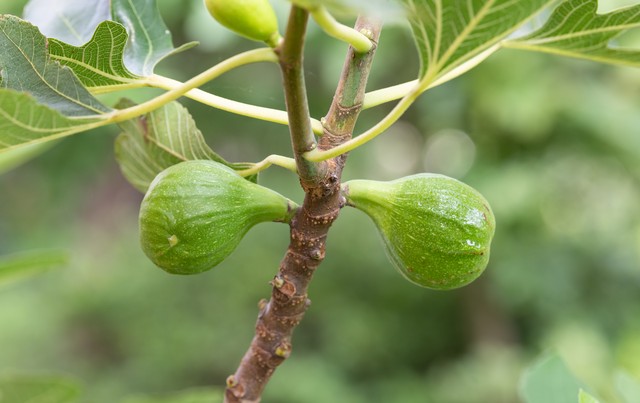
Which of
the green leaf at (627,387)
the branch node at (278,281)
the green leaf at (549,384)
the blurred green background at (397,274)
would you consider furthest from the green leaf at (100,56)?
the blurred green background at (397,274)

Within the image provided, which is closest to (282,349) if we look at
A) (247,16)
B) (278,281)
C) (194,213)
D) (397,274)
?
(278,281)

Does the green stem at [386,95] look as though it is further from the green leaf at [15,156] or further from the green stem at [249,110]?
the green leaf at [15,156]

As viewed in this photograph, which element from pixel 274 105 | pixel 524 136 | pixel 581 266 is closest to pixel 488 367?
pixel 581 266

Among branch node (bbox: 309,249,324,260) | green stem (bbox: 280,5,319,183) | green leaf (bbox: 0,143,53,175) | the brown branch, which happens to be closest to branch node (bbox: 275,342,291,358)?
the brown branch

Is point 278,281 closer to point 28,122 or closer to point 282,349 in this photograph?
point 282,349

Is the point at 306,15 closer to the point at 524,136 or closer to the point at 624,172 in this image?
the point at 524,136

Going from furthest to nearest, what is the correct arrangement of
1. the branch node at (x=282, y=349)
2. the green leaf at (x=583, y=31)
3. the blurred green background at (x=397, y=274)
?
the blurred green background at (x=397, y=274)
the branch node at (x=282, y=349)
the green leaf at (x=583, y=31)
